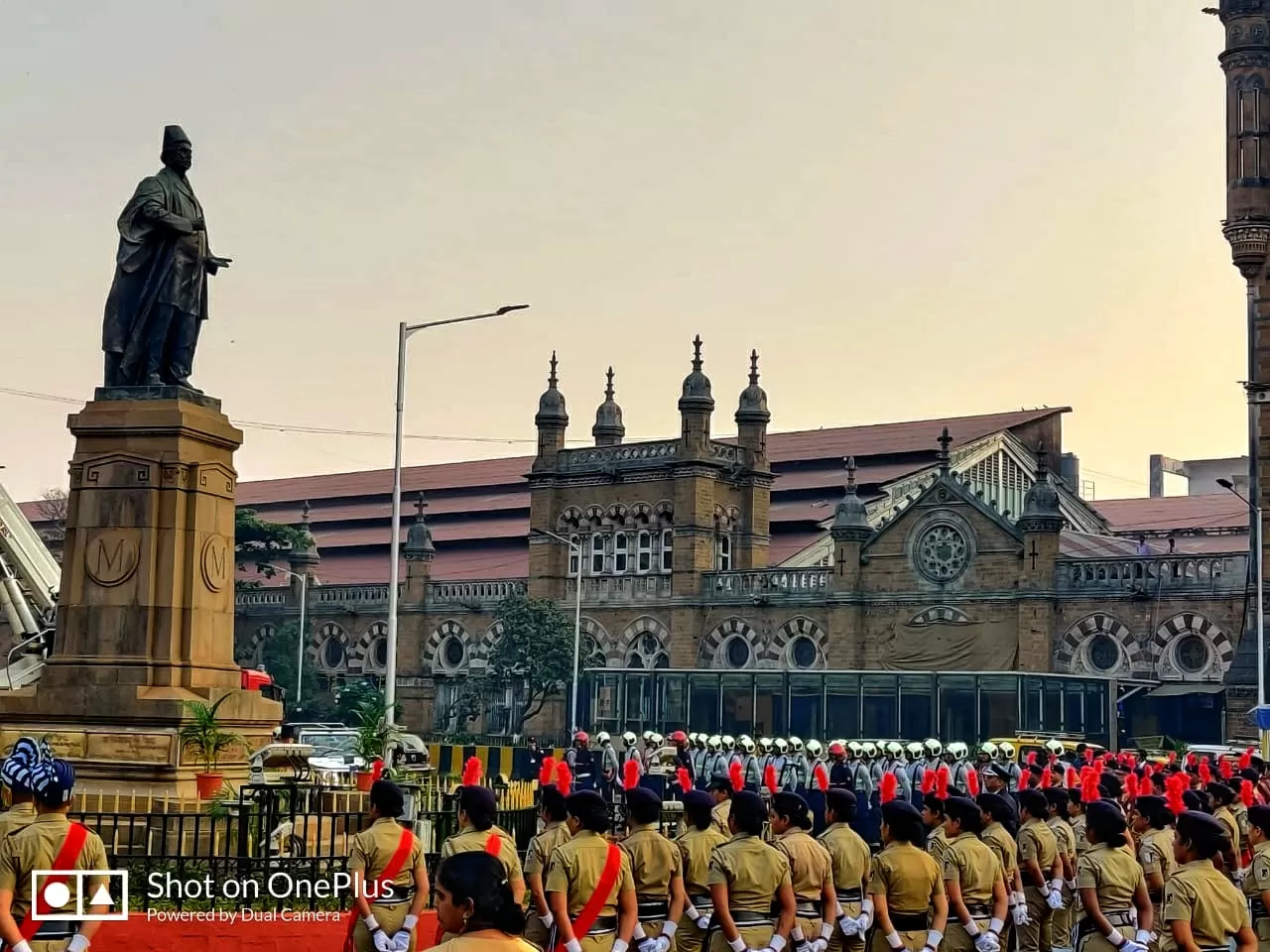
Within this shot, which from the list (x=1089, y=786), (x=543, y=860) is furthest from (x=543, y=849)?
(x=1089, y=786)

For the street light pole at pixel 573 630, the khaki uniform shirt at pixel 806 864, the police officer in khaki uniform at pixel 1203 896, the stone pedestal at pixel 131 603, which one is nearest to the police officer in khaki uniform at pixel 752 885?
the khaki uniform shirt at pixel 806 864

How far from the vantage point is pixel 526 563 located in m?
67.1

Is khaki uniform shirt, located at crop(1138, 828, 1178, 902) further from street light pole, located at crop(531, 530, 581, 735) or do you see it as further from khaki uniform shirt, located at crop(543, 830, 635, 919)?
street light pole, located at crop(531, 530, 581, 735)

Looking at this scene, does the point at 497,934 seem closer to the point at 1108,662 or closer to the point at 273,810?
the point at 273,810

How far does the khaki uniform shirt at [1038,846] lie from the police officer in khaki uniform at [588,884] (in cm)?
458

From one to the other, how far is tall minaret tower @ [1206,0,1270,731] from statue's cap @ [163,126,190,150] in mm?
33022

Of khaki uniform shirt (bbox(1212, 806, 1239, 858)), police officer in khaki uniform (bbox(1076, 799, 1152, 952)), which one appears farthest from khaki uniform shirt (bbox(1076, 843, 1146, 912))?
khaki uniform shirt (bbox(1212, 806, 1239, 858))

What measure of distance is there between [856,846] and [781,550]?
5144 centimetres

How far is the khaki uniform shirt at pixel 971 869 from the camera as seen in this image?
38.0 feet

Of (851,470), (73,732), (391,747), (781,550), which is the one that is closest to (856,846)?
(73,732)

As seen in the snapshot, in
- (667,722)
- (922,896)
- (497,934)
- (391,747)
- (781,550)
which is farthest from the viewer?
(781,550)

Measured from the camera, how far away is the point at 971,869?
38.0ft

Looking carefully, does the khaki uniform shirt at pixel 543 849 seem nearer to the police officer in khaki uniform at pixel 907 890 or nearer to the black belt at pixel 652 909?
the black belt at pixel 652 909

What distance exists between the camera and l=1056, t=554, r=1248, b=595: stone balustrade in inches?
1935
